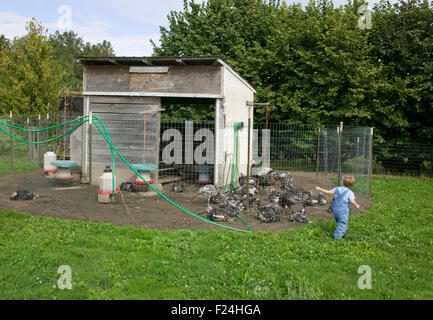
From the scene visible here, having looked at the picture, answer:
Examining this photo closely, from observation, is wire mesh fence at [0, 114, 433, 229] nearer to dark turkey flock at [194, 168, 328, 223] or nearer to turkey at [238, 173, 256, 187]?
dark turkey flock at [194, 168, 328, 223]

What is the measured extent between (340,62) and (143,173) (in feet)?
39.0

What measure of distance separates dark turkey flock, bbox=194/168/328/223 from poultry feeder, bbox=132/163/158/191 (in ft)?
4.93

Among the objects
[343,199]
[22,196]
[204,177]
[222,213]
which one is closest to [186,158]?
[204,177]

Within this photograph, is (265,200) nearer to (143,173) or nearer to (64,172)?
(143,173)

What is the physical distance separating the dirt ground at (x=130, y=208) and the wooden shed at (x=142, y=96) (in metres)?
1.29

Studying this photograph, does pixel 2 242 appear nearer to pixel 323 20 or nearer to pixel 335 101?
pixel 335 101

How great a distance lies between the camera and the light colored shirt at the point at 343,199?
629 cm

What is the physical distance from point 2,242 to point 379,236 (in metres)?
6.36

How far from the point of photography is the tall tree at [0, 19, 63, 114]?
18125 millimetres

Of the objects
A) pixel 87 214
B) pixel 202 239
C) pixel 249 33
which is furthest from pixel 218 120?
pixel 249 33

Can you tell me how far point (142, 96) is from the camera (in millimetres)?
11570

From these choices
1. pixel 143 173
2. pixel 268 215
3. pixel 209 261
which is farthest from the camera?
pixel 143 173

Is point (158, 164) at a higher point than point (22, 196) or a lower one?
higher
